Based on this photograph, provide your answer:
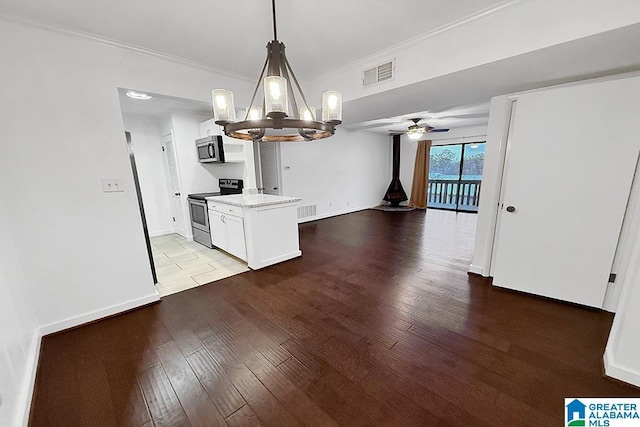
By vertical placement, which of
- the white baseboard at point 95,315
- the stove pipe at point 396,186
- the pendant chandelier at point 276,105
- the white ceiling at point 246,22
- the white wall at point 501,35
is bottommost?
the white baseboard at point 95,315

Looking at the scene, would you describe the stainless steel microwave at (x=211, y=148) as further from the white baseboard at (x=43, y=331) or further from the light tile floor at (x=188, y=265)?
the white baseboard at (x=43, y=331)

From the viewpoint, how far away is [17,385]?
1330mm

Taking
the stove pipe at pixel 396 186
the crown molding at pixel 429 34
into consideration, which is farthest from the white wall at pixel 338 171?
the crown molding at pixel 429 34

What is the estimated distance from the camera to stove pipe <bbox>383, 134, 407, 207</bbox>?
7777 millimetres

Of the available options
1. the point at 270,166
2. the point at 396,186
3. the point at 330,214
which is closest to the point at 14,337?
the point at 270,166

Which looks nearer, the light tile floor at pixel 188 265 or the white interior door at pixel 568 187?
the white interior door at pixel 568 187

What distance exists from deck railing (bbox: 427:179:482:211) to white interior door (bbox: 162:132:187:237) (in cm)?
695

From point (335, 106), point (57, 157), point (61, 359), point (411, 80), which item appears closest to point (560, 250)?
point (411, 80)

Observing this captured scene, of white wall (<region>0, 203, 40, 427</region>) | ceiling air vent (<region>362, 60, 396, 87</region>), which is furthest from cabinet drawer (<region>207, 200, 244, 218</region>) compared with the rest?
ceiling air vent (<region>362, 60, 396, 87</region>)

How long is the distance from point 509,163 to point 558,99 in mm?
618

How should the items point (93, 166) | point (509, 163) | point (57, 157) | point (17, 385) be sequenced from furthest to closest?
point (509, 163)
point (93, 166)
point (57, 157)
point (17, 385)

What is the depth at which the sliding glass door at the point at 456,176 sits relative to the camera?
7047mm

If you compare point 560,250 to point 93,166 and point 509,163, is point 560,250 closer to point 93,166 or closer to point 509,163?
point 509,163

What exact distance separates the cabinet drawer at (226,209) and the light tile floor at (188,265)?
722 mm
